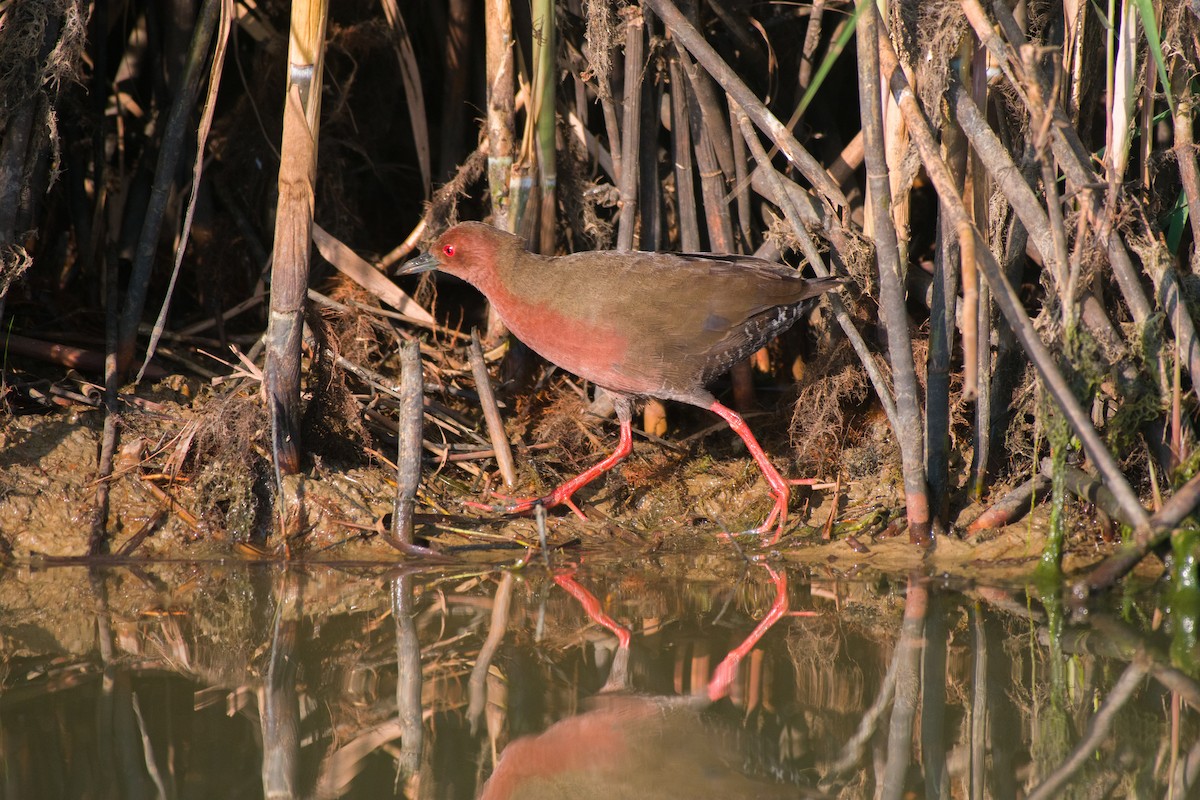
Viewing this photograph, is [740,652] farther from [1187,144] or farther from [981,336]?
[1187,144]

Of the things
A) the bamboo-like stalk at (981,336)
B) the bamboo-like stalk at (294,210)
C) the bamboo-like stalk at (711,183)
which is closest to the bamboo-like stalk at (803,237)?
the bamboo-like stalk at (981,336)

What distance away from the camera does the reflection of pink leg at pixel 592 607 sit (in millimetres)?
3277

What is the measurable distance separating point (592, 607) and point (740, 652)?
58 centimetres

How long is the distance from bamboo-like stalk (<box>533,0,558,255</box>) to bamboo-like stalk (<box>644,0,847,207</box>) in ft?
1.54

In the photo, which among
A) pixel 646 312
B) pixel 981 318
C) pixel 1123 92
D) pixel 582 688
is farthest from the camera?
pixel 646 312

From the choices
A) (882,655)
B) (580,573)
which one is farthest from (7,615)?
(882,655)

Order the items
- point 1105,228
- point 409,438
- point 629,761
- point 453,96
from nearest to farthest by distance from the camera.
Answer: point 629,761
point 1105,228
point 409,438
point 453,96

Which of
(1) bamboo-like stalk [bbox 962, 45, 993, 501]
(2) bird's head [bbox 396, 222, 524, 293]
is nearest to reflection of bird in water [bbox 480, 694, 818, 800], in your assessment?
(1) bamboo-like stalk [bbox 962, 45, 993, 501]

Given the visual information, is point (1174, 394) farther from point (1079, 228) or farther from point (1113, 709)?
point (1113, 709)

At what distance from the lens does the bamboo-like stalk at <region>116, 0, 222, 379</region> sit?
4.16 metres

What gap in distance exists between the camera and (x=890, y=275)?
3.48 metres

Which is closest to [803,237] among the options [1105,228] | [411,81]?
[1105,228]

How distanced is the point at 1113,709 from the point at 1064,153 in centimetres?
162

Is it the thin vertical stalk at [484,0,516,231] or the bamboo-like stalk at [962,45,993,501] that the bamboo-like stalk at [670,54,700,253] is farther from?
the bamboo-like stalk at [962,45,993,501]
